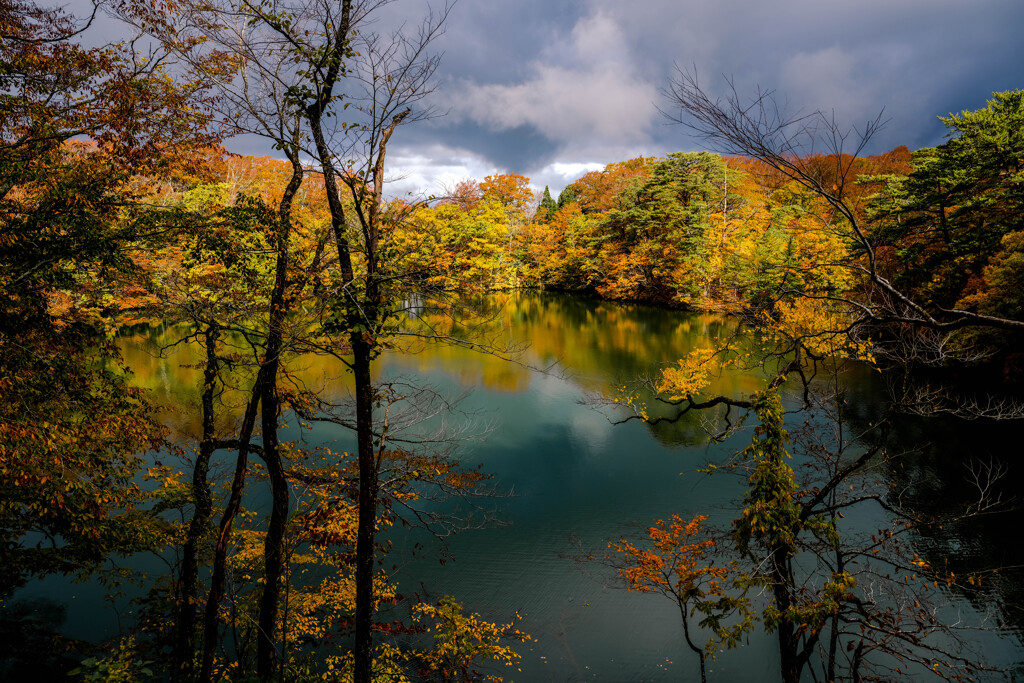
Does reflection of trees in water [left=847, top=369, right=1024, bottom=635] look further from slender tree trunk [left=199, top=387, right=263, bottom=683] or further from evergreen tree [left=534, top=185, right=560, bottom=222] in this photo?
evergreen tree [left=534, top=185, right=560, bottom=222]

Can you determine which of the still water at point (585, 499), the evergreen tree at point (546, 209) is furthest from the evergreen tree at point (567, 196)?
the still water at point (585, 499)

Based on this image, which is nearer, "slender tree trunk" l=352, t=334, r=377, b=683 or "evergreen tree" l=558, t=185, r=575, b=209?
"slender tree trunk" l=352, t=334, r=377, b=683

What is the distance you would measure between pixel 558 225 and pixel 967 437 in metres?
29.7

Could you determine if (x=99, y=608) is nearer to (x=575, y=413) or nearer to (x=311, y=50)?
(x=311, y=50)

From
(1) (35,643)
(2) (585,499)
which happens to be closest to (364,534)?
(1) (35,643)

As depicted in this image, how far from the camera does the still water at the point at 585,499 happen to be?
6770 mm

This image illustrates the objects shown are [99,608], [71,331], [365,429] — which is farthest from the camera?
[99,608]

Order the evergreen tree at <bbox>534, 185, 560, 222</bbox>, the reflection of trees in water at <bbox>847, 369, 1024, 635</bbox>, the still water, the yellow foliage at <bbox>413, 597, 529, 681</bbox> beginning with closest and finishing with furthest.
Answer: the yellow foliage at <bbox>413, 597, 529, 681</bbox> < the still water < the reflection of trees in water at <bbox>847, 369, 1024, 635</bbox> < the evergreen tree at <bbox>534, 185, 560, 222</bbox>

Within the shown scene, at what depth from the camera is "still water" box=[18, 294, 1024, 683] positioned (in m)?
6.77

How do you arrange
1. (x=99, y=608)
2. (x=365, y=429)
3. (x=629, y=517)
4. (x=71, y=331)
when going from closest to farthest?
(x=365, y=429)
(x=71, y=331)
(x=99, y=608)
(x=629, y=517)

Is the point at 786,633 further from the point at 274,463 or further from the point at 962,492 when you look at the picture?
the point at 962,492

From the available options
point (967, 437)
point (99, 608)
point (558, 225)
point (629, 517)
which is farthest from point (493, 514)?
point (558, 225)

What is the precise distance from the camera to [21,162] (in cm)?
479

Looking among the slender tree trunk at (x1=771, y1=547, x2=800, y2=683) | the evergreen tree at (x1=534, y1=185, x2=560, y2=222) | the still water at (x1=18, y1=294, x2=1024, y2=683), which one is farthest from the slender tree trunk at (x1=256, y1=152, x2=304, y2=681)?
the evergreen tree at (x1=534, y1=185, x2=560, y2=222)
